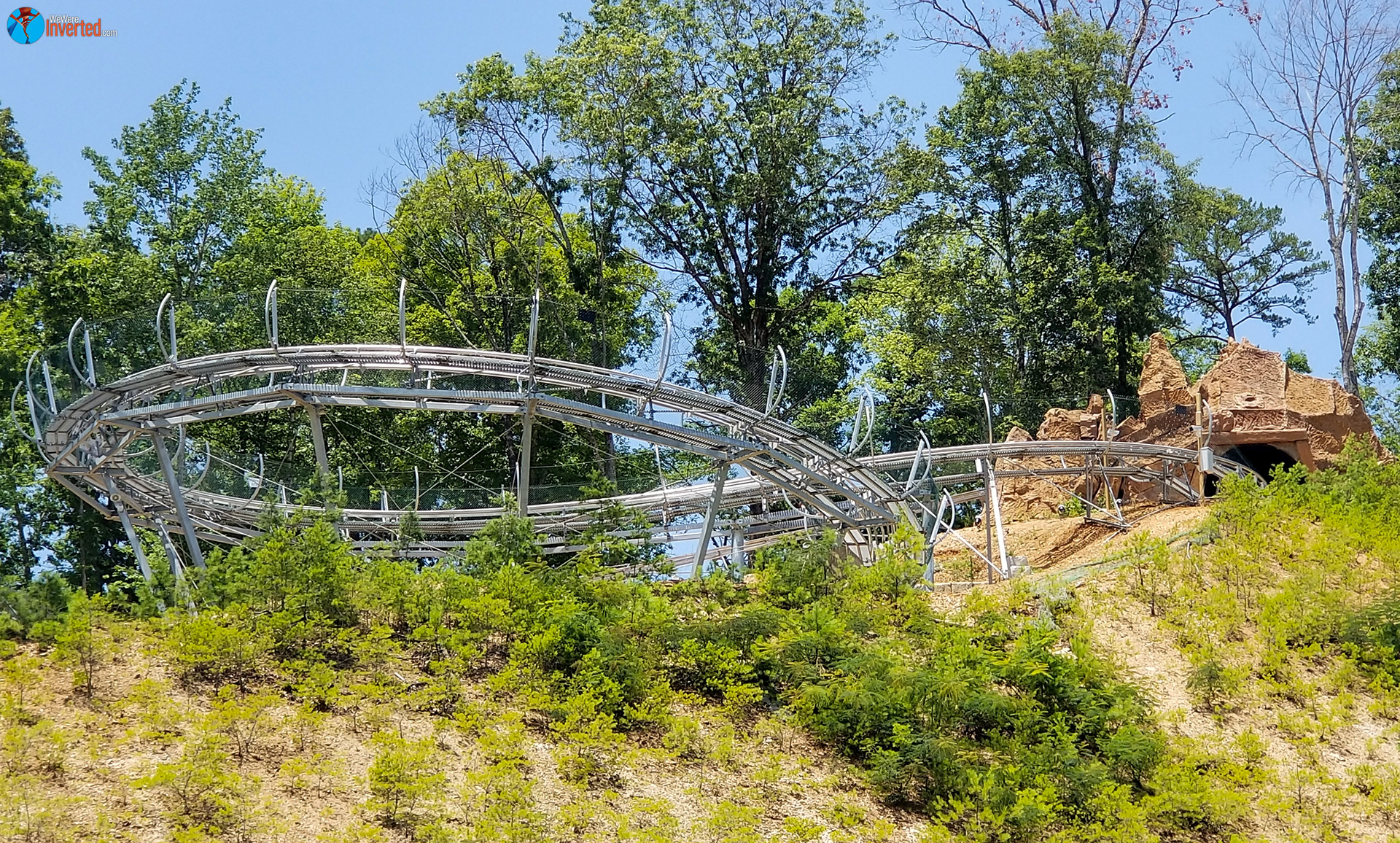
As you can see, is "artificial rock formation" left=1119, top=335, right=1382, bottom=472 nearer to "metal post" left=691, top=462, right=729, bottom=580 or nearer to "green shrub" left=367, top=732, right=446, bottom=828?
"metal post" left=691, top=462, right=729, bottom=580

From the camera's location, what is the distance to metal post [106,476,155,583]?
19938mm

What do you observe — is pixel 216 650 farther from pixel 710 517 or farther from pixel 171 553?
pixel 710 517

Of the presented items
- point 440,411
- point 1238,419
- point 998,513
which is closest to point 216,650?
point 440,411

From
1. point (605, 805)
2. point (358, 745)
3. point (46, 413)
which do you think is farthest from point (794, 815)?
point (46, 413)

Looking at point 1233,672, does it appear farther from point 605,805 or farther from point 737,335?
point 737,335

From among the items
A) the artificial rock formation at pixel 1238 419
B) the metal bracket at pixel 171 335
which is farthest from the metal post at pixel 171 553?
the artificial rock formation at pixel 1238 419

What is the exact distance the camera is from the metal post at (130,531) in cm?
1994

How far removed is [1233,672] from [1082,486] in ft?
55.2

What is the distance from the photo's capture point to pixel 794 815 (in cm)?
1431

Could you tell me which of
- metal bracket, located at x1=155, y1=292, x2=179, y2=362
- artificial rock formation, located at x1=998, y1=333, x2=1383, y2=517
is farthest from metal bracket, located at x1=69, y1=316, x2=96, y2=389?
artificial rock formation, located at x1=998, y1=333, x2=1383, y2=517

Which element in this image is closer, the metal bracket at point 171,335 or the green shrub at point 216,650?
the green shrub at point 216,650

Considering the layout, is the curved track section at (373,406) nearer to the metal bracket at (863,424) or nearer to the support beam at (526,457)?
the support beam at (526,457)

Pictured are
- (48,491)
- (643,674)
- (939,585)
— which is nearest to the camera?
(643,674)

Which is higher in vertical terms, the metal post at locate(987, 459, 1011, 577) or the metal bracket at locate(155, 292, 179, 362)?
the metal bracket at locate(155, 292, 179, 362)
